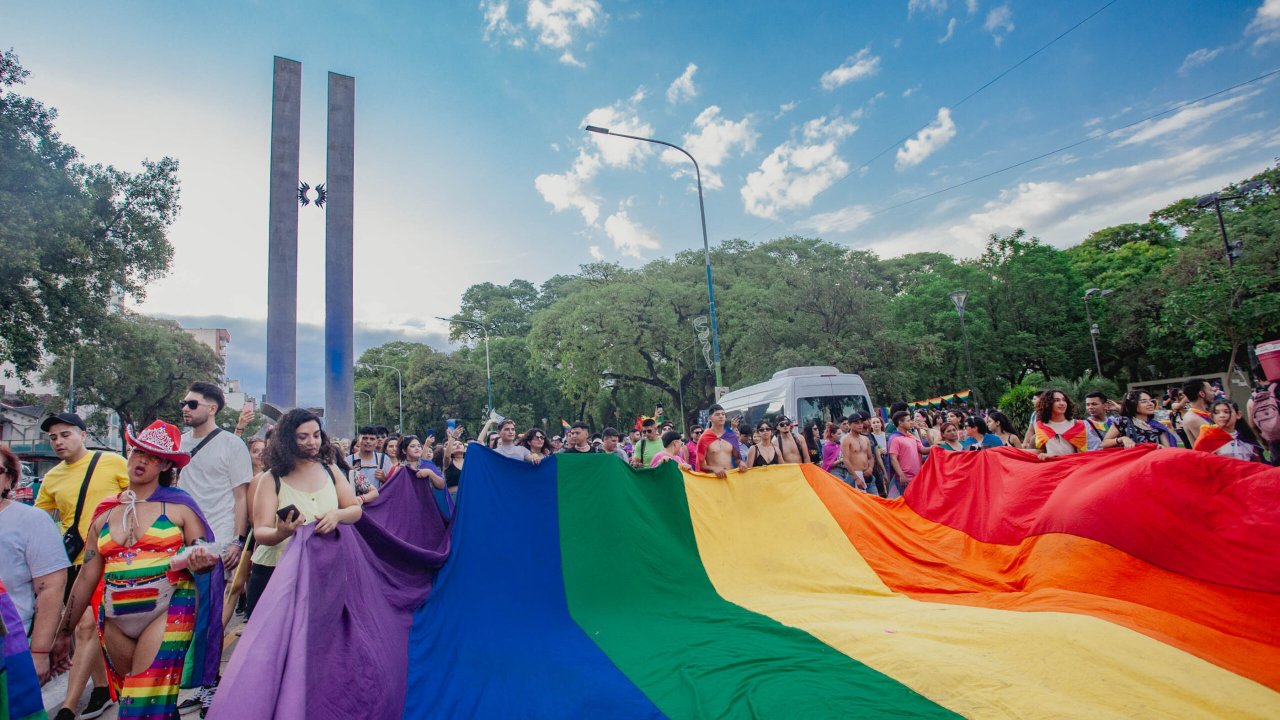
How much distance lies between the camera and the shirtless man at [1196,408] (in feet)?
21.5

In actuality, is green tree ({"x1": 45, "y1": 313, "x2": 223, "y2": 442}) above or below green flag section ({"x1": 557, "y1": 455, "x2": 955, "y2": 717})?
above

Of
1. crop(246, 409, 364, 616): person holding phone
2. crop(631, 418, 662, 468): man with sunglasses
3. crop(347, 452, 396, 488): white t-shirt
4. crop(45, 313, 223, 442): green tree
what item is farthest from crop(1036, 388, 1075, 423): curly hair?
crop(45, 313, 223, 442): green tree

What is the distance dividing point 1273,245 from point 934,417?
2001 cm

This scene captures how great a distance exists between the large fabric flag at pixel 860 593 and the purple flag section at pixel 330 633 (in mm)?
257

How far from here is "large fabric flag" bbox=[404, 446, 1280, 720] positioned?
11.9ft

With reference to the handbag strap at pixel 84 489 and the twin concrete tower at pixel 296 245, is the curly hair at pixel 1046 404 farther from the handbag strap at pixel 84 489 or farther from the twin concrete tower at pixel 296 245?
the twin concrete tower at pixel 296 245

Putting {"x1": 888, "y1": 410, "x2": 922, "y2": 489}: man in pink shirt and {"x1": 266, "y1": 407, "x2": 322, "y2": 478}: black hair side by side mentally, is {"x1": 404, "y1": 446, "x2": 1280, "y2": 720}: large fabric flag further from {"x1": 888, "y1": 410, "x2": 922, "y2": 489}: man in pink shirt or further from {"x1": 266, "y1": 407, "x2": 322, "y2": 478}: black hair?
{"x1": 888, "y1": 410, "x2": 922, "y2": 489}: man in pink shirt

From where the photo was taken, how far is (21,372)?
17.7m

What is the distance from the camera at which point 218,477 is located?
4668mm

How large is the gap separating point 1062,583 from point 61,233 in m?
21.4

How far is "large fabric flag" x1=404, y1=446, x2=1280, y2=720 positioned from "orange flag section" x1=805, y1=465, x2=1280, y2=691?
0.05 feet

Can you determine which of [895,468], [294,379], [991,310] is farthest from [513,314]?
[895,468]

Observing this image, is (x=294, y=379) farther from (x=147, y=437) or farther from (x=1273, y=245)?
(x=1273, y=245)

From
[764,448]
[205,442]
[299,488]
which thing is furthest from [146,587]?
[764,448]
